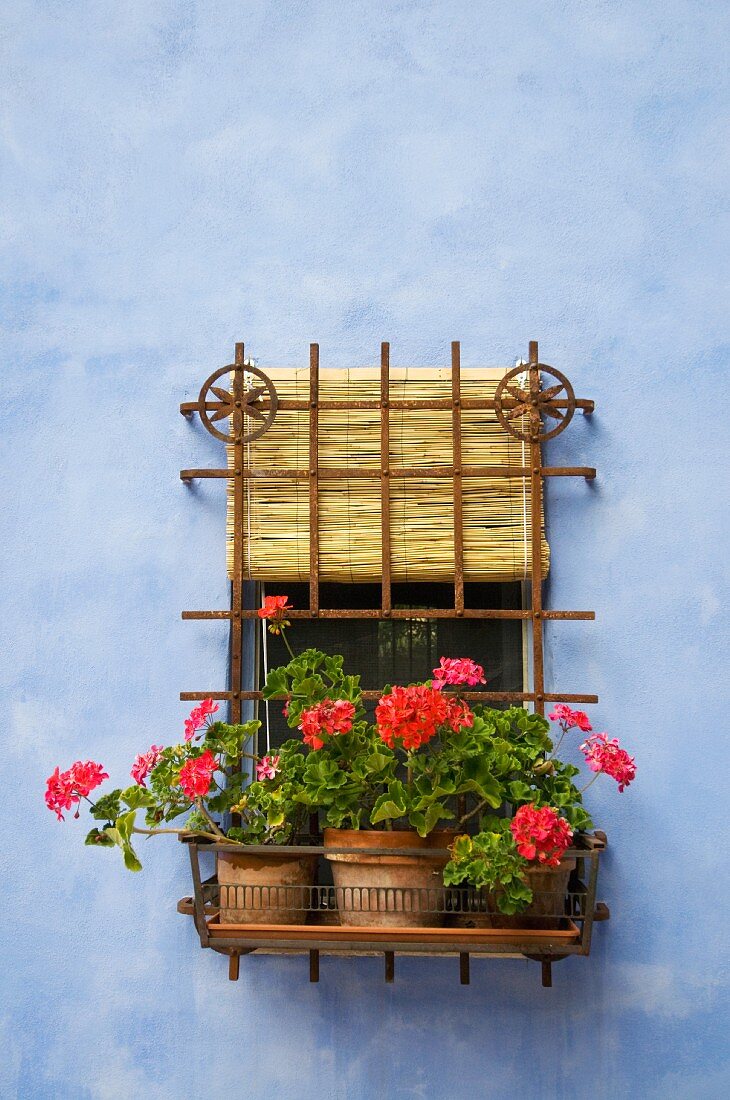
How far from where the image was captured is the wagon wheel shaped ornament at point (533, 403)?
8.14 ft

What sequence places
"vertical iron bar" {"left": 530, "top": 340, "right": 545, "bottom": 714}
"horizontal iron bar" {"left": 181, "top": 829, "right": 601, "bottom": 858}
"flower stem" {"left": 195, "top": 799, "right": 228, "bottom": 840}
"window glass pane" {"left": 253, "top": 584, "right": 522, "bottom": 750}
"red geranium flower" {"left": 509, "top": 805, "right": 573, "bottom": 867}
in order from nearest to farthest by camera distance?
"red geranium flower" {"left": 509, "top": 805, "right": 573, "bottom": 867} → "horizontal iron bar" {"left": 181, "top": 829, "right": 601, "bottom": 858} → "flower stem" {"left": 195, "top": 799, "right": 228, "bottom": 840} → "vertical iron bar" {"left": 530, "top": 340, "right": 545, "bottom": 714} → "window glass pane" {"left": 253, "top": 584, "right": 522, "bottom": 750}

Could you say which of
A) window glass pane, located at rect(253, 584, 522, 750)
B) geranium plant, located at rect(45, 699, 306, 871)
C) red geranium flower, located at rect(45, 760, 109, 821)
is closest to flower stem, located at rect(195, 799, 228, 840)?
geranium plant, located at rect(45, 699, 306, 871)

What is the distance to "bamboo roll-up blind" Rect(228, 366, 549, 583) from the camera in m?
2.50

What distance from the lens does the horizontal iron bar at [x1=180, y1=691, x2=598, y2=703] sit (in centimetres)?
239

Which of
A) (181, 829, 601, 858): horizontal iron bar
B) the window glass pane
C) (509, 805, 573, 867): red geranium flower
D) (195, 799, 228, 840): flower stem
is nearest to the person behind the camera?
(509, 805, 573, 867): red geranium flower

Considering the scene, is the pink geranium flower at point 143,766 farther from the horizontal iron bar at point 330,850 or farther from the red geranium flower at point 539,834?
the red geranium flower at point 539,834

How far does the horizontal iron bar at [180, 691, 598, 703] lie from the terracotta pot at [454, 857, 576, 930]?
380 millimetres

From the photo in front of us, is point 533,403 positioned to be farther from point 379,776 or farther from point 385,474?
point 379,776

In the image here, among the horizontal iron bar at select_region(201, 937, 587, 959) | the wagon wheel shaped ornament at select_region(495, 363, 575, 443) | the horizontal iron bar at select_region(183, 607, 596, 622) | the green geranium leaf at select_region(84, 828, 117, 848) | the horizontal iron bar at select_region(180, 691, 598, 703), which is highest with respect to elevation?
the wagon wheel shaped ornament at select_region(495, 363, 575, 443)

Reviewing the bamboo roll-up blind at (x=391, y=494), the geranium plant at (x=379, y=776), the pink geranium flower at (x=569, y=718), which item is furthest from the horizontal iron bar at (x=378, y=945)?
the bamboo roll-up blind at (x=391, y=494)

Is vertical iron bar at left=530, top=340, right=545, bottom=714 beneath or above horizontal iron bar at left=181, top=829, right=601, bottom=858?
above

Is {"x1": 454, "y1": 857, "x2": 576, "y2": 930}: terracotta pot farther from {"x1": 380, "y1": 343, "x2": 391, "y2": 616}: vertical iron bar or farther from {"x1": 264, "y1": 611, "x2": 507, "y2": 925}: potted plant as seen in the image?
{"x1": 380, "y1": 343, "x2": 391, "y2": 616}: vertical iron bar

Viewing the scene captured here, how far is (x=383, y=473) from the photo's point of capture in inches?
98.7

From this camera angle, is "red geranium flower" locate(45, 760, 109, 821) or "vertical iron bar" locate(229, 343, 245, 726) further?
"vertical iron bar" locate(229, 343, 245, 726)
